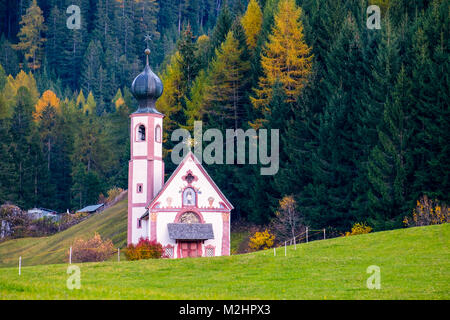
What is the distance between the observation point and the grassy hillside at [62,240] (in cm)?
6475

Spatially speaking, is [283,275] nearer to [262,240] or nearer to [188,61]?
[262,240]

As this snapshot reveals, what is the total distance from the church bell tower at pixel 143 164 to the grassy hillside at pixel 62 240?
302 inches

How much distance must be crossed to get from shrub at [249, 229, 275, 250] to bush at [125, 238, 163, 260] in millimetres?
7366

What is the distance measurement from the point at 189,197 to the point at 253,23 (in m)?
23.5

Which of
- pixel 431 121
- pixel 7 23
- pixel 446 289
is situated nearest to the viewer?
pixel 446 289

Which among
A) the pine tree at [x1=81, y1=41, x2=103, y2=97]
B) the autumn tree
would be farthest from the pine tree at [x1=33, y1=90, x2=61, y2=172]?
the autumn tree

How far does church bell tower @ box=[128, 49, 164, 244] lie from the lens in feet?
177

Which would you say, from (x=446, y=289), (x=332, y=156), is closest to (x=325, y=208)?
(x=332, y=156)

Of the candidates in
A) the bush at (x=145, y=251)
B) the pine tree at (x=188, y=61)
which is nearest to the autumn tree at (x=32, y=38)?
the pine tree at (x=188, y=61)

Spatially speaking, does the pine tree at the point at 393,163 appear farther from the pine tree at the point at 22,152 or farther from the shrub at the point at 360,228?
the pine tree at the point at 22,152
